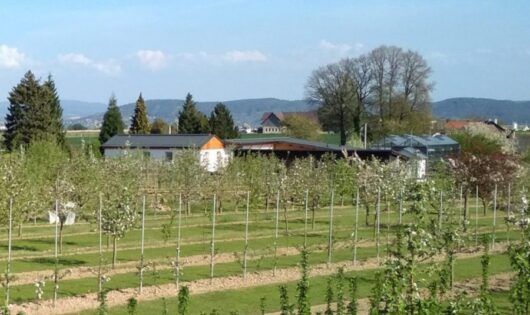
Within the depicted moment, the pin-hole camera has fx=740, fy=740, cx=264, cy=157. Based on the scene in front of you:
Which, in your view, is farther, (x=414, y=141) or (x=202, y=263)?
(x=414, y=141)

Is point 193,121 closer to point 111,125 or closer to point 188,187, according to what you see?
point 111,125

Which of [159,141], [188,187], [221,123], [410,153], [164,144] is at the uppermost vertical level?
[221,123]

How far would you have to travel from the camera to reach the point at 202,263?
2130 cm

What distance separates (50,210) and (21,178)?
12.2 ft

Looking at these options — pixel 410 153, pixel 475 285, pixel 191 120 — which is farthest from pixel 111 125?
pixel 475 285

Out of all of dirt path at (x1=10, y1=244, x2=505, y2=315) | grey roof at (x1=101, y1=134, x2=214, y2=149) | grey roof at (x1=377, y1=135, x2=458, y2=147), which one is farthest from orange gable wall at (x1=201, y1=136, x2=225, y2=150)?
dirt path at (x1=10, y1=244, x2=505, y2=315)

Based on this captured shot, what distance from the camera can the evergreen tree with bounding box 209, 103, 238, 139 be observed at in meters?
74.1

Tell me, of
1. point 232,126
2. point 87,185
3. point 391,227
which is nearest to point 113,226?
point 87,185

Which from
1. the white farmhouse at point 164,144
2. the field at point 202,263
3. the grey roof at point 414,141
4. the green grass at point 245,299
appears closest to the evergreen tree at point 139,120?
the white farmhouse at point 164,144

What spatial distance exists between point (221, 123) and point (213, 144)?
52.3ft

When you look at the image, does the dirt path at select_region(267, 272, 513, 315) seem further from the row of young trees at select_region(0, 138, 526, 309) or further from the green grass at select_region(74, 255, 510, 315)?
the row of young trees at select_region(0, 138, 526, 309)

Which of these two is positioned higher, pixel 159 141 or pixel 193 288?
pixel 159 141

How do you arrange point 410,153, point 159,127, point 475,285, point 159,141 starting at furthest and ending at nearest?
1. point 159,127
2. point 410,153
3. point 159,141
4. point 475,285

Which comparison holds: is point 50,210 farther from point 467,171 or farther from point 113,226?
point 467,171
